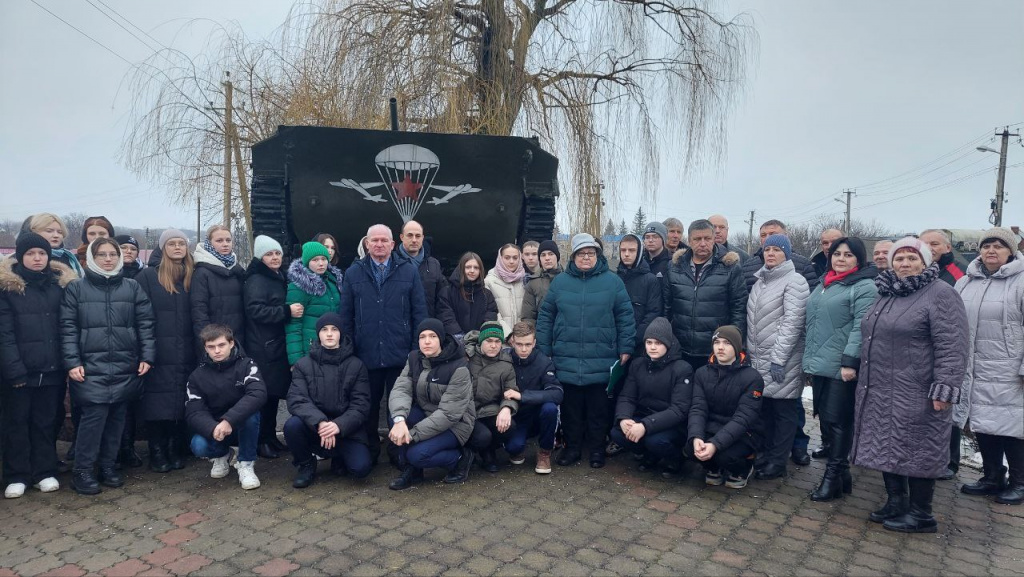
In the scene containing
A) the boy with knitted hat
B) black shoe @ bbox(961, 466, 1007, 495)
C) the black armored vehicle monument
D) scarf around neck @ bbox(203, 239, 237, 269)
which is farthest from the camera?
the black armored vehicle monument

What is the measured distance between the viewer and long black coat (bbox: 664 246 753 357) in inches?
208

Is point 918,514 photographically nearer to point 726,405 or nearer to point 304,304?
point 726,405

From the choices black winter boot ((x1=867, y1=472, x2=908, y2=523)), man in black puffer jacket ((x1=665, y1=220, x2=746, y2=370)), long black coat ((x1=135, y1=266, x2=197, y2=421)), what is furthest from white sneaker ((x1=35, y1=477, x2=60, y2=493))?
black winter boot ((x1=867, y1=472, x2=908, y2=523))

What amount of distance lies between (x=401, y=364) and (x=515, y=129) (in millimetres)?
4670

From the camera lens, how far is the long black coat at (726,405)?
469 cm

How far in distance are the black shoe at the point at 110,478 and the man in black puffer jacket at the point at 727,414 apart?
3.94 metres

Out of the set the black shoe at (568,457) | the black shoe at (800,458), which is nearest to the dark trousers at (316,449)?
the black shoe at (568,457)

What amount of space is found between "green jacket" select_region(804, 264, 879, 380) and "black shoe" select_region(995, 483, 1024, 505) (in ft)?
4.58

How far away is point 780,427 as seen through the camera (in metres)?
5.07

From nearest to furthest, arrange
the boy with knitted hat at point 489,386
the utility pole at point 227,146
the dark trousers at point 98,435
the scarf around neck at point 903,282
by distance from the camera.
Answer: the scarf around neck at point 903,282 < the dark trousers at point 98,435 < the boy with knitted hat at point 489,386 < the utility pole at point 227,146

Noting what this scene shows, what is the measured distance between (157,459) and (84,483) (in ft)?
1.83

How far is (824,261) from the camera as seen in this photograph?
599 cm

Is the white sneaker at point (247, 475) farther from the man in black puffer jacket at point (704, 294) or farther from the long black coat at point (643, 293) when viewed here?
the man in black puffer jacket at point (704, 294)

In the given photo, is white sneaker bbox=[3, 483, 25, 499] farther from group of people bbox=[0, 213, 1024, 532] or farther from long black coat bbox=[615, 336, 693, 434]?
long black coat bbox=[615, 336, 693, 434]
